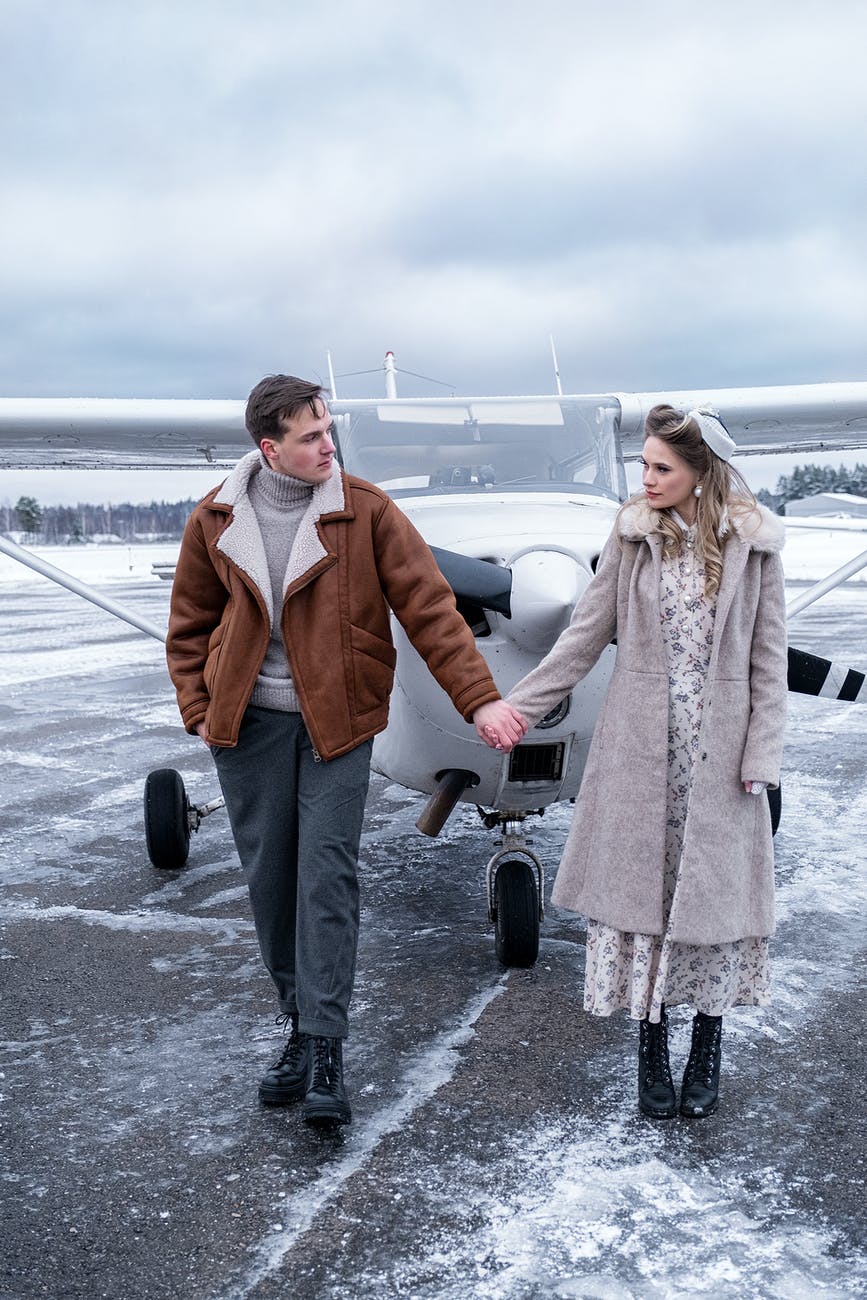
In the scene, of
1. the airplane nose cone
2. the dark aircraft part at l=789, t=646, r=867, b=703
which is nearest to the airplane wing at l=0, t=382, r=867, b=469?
the dark aircraft part at l=789, t=646, r=867, b=703

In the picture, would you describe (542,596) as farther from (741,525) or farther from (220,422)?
(220,422)

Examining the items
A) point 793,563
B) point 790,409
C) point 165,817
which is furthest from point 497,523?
point 793,563

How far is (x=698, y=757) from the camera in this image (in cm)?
271

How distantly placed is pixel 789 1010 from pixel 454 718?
1284 mm

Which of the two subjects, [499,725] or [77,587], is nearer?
[499,725]

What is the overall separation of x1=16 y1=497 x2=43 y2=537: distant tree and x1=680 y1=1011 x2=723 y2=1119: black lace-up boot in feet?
342

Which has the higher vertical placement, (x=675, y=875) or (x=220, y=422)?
(x=220, y=422)

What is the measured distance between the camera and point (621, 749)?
2.78 m

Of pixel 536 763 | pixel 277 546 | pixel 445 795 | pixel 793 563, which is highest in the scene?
pixel 277 546

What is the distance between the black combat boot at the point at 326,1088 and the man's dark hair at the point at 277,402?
4.63ft

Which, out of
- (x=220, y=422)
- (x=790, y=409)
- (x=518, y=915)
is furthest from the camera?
(x=790, y=409)

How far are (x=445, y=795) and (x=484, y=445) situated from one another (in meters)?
1.51

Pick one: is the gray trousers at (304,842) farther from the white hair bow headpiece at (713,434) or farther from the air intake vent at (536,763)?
the white hair bow headpiece at (713,434)

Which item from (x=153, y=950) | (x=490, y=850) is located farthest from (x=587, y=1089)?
(x=490, y=850)
